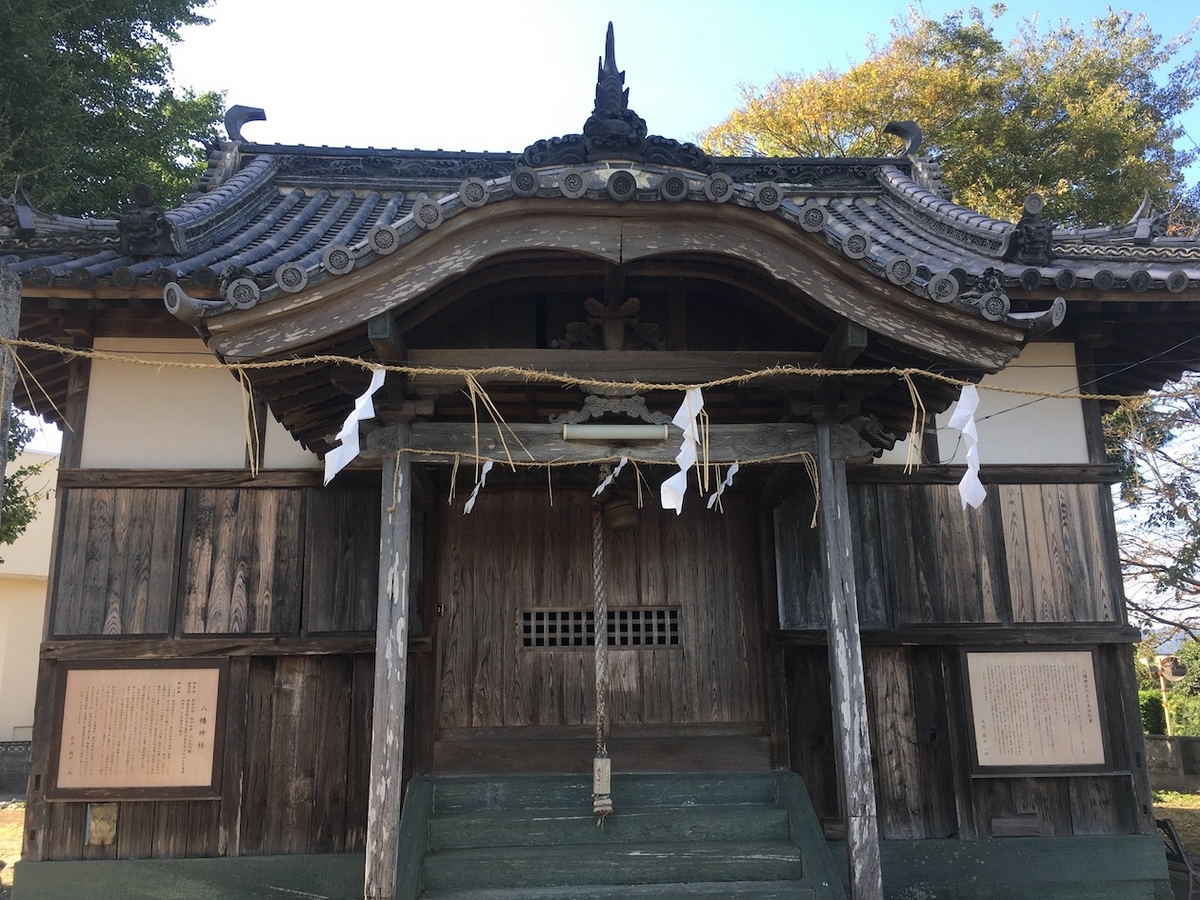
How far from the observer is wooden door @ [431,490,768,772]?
718cm

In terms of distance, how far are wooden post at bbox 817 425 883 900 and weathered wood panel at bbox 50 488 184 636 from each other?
4935 millimetres

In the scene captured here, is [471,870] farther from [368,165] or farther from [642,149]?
[368,165]

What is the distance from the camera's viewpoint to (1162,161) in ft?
62.9

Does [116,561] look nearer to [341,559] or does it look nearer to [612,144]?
[341,559]

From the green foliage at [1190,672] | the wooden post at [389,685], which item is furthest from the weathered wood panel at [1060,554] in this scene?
the green foliage at [1190,672]

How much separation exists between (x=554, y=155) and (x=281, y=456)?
132 inches

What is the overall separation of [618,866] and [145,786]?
11.7ft

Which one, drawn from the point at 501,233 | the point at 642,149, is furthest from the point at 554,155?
the point at 501,233

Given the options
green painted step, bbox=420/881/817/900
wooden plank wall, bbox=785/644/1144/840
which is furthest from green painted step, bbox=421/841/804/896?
wooden plank wall, bbox=785/644/1144/840

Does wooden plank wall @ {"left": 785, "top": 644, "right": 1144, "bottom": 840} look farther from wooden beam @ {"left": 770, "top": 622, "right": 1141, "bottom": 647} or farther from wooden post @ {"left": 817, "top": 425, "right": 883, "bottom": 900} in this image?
wooden post @ {"left": 817, "top": 425, "right": 883, "bottom": 900}

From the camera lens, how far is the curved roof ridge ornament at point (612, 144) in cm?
575

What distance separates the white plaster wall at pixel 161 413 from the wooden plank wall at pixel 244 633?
0.29m

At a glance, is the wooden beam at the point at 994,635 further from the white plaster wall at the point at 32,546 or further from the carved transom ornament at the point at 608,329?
the white plaster wall at the point at 32,546

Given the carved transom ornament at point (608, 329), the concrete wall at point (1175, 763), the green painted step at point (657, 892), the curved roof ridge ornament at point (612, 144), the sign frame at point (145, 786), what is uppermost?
the curved roof ridge ornament at point (612, 144)
